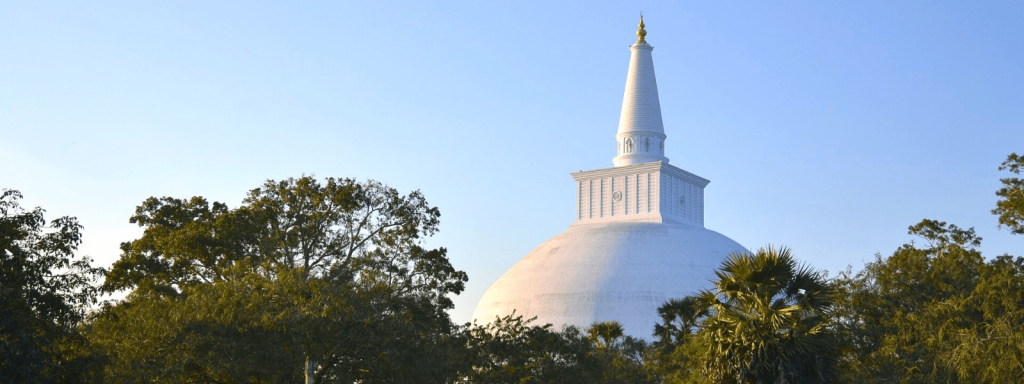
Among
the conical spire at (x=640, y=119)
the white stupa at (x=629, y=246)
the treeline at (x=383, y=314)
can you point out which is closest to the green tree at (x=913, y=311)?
the treeline at (x=383, y=314)

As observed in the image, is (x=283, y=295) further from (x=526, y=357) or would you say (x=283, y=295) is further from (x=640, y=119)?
(x=640, y=119)

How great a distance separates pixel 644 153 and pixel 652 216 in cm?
416

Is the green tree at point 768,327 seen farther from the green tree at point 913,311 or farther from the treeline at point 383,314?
the green tree at point 913,311

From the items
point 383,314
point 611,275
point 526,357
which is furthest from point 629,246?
point 383,314

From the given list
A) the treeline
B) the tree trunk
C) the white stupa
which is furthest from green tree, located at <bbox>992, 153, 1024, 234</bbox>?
the white stupa

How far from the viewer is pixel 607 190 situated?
80062 mm

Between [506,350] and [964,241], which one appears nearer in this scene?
[506,350]

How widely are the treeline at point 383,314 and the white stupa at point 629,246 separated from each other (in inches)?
1008

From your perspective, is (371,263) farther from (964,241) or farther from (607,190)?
(607,190)

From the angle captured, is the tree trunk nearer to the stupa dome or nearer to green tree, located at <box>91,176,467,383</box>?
green tree, located at <box>91,176,467,383</box>

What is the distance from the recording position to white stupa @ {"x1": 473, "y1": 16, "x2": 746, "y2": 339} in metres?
69.8

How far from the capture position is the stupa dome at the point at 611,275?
6925 centimetres

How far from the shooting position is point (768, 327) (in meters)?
21.5

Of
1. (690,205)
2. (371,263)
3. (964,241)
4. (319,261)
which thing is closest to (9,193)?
(371,263)
